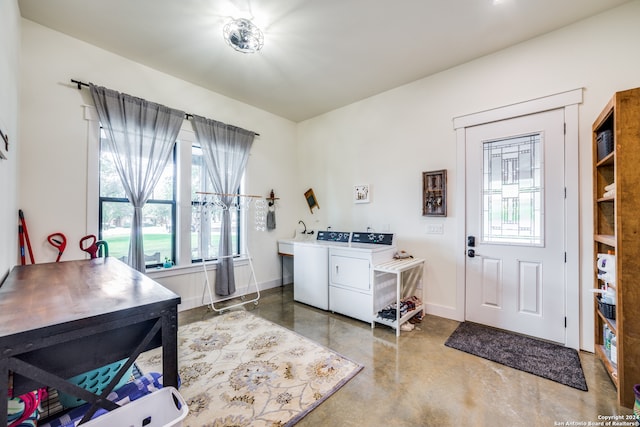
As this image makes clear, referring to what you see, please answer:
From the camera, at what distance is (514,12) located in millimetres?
2383

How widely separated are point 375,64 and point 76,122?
337 centimetres

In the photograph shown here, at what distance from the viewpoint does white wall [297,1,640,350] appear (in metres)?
2.43

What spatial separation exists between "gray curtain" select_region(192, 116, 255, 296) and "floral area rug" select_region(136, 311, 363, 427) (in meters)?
0.87

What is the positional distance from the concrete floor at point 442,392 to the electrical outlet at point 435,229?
1.21 m

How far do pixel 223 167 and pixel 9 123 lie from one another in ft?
6.98

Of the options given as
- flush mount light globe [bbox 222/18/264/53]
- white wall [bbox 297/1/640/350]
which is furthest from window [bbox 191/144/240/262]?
white wall [bbox 297/1/640/350]

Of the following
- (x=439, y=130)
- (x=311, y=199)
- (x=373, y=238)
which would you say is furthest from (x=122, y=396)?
(x=439, y=130)

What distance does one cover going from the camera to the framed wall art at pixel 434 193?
3.26 metres

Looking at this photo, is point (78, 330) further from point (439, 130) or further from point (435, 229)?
point (439, 130)

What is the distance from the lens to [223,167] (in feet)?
12.8

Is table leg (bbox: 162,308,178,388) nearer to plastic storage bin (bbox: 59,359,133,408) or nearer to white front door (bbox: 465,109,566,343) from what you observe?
plastic storage bin (bbox: 59,359,133,408)

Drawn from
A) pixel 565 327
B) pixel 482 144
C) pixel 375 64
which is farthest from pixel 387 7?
pixel 565 327

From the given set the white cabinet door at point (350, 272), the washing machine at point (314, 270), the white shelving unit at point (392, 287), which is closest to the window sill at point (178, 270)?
the washing machine at point (314, 270)

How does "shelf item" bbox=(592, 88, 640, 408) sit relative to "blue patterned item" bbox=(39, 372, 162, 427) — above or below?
above
